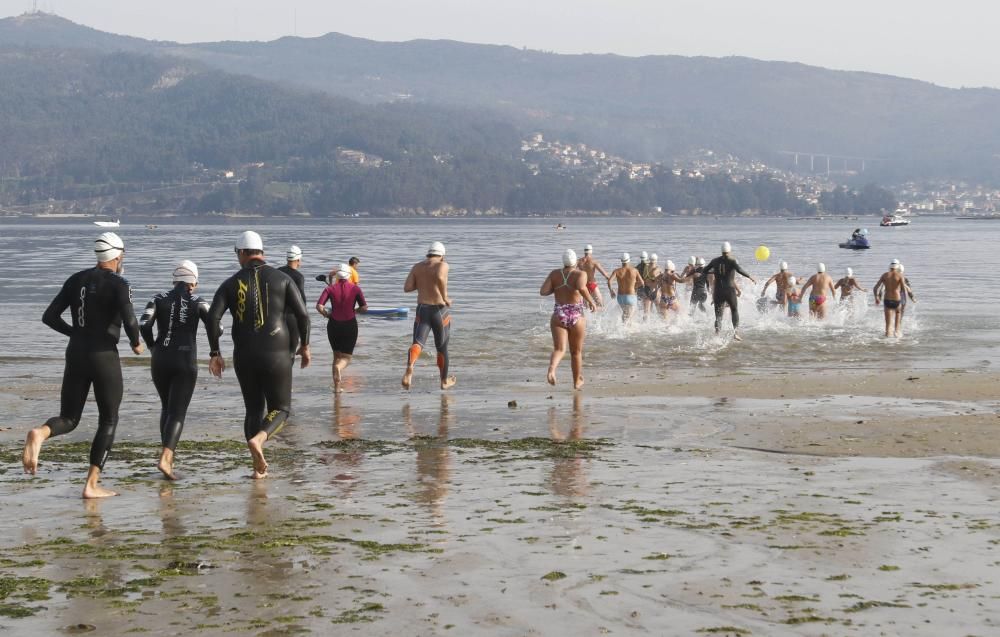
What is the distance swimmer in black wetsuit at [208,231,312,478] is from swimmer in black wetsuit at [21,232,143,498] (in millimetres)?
646

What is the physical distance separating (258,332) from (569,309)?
6.41 meters

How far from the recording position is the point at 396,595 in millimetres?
6340

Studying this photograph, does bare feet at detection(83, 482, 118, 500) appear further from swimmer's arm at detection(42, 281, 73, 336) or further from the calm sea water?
the calm sea water

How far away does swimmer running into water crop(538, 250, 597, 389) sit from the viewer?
14.7 metres

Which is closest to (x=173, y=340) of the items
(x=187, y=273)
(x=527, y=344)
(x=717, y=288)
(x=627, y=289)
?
(x=187, y=273)

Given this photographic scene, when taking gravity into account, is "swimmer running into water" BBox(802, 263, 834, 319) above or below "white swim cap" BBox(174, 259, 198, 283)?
below

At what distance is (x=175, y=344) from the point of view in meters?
9.22

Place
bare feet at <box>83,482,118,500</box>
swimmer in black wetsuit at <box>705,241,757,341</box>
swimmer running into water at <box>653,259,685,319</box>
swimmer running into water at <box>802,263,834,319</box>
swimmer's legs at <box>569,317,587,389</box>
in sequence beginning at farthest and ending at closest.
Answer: swimmer running into water at <box>802,263,834,319</box> → swimmer running into water at <box>653,259,685,319</box> → swimmer in black wetsuit at <box>705,241,757,341</box> → swimmer's legs at <box>569,317,587,389</box> → bare feet at <box>83,482,118,500</box>

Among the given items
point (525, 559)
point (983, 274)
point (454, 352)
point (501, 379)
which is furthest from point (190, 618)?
point (983, 274)

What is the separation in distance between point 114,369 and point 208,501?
106cm

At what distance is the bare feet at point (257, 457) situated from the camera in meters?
9.04

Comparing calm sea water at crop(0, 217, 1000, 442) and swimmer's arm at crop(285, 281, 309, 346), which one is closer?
swimmer's arm at crop(285, 281, 309, 346)

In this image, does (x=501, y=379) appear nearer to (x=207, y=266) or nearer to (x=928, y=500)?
(x=928, y=500)

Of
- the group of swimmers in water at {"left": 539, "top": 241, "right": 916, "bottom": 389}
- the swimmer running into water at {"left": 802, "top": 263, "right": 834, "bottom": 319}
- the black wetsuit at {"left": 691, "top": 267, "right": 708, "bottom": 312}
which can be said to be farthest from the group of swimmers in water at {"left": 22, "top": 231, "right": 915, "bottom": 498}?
the swimmer running into water at {"left": 802, "top": 263, "right": 834, "bottom": 319}
